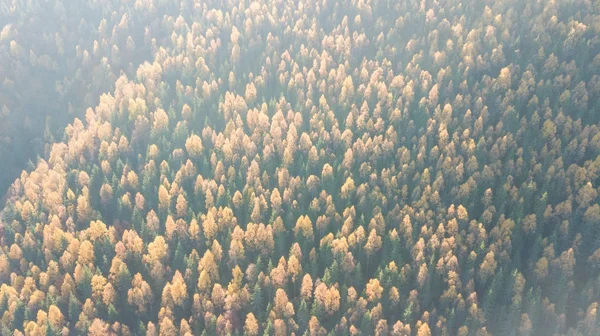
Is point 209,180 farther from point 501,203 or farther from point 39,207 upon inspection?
point 501,203

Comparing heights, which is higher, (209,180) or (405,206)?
(209,180)

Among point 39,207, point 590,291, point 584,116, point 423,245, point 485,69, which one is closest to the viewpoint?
point 590,291

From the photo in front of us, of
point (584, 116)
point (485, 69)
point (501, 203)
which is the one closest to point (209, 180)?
point (501, 203)

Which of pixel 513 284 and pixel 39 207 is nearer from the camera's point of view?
pixel 513 284

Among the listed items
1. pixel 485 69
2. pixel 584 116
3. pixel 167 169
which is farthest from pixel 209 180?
pixel 584 116

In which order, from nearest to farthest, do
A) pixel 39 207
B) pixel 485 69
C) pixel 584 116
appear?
pixel 39 207 < pixel 584 116 < pixel 485 69

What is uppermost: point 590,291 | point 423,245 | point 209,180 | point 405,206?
point 209,180

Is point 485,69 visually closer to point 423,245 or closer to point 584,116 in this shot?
point 584,116
